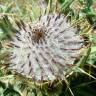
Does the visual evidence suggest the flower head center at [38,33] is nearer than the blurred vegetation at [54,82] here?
Yes

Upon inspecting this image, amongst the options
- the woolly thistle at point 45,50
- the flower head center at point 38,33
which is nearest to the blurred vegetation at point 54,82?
the woolly thistle at point 45,50

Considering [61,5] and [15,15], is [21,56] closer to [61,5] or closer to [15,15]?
[15,15]

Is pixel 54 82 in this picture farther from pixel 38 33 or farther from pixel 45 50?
pixel 38 33

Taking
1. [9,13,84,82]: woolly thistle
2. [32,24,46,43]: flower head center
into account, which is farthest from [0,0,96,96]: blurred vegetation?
[32,24,46,43]: flower head center

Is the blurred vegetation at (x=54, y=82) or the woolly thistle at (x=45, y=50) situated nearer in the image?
the woolly thistle at (x=45, y=50)

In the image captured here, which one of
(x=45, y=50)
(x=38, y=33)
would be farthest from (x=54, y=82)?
(x=38, y=33)

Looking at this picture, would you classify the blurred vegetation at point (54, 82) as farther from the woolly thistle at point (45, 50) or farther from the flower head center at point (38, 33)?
the flower head center at point (38, 33)

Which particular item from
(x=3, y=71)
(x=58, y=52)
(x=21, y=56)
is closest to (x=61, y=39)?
(x=58, y=52)

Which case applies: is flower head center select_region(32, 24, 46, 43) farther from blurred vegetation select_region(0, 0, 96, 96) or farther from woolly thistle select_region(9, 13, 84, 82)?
blurred vegetation select_region(0, 0, 96, 96)
